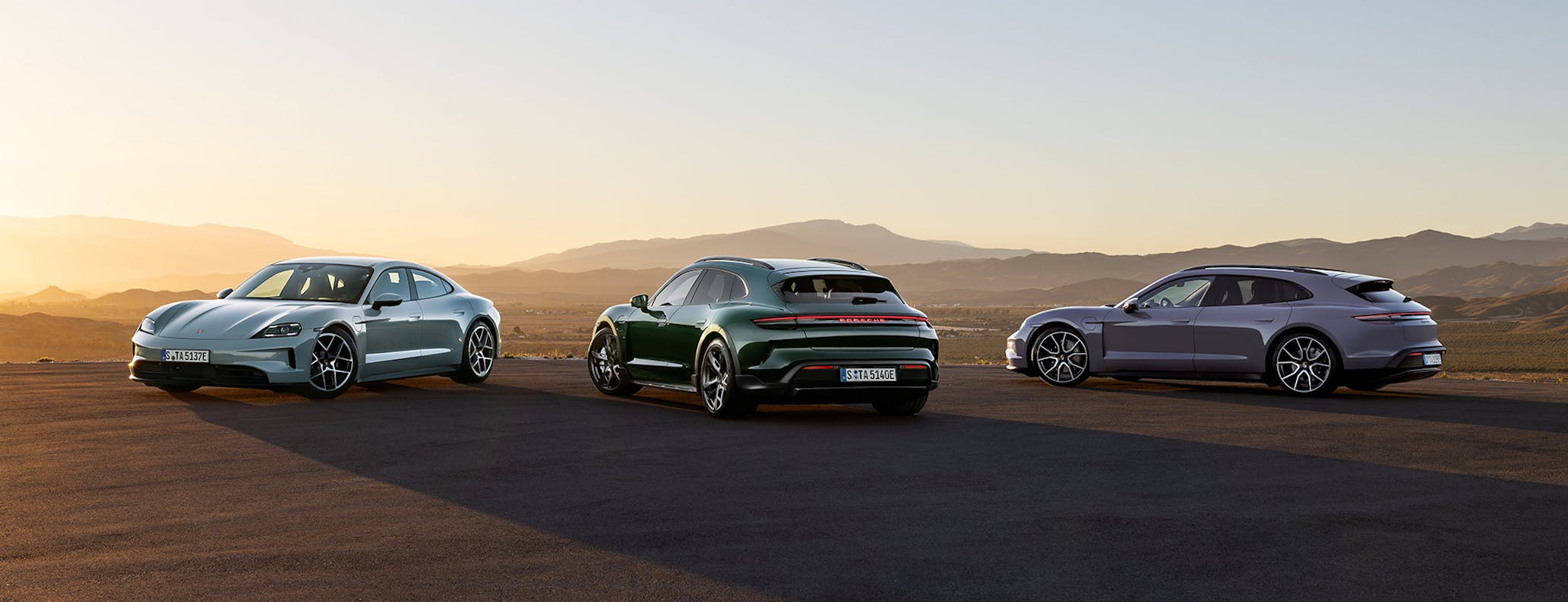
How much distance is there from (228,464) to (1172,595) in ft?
21.5

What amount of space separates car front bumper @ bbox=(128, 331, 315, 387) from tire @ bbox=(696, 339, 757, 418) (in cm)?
427

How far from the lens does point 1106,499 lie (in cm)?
779

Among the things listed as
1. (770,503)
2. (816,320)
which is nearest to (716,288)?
(816,320)

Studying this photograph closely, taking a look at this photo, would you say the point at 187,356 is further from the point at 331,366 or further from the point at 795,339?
the point at 795,339

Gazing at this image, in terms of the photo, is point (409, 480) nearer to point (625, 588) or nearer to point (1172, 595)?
point (625, 588)

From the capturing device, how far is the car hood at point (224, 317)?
1325 centimetres

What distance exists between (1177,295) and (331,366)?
10.7 meters

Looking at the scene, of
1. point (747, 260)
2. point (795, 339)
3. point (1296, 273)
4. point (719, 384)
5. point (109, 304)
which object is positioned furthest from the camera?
point (109, 304)

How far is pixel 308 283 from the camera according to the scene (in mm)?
14992

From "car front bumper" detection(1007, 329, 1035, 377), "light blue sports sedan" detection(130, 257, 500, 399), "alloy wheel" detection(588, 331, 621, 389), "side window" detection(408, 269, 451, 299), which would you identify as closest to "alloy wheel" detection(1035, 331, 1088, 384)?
"car front bumper" detection(1007, 329, 1035, 377)

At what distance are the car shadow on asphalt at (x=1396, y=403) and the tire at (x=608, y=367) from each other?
20.5 ft

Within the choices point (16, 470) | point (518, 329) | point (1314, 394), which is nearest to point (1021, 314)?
point (518, 329)

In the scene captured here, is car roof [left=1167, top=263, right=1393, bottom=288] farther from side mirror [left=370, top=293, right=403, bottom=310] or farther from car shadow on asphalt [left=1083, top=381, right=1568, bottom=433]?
side mirror [left=370, top=293, right=403, bottom=310]

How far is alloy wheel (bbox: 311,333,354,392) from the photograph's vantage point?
538 inches
